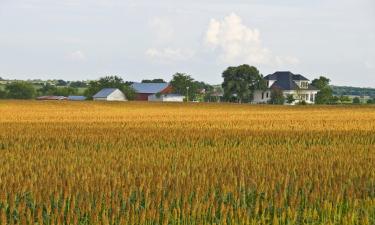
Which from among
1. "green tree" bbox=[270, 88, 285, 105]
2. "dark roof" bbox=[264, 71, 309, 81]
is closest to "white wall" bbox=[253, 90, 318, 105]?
"dark roof" bbox=[264, 71, 309, 81]

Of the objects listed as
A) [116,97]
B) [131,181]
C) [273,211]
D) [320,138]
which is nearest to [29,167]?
[131,181]

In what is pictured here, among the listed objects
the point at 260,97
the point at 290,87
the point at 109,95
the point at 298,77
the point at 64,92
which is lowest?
the point at 260,97

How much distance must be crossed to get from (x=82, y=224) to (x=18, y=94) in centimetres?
12576

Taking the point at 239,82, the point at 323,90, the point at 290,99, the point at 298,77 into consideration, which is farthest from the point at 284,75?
the point at 239,82

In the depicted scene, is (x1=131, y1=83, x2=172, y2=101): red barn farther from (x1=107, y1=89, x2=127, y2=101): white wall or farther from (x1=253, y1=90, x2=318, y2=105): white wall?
(x1=253, y1=90, x2=318, y2=105): white wall

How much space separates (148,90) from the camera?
131625 millimetres

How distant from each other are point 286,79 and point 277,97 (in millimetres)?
12772

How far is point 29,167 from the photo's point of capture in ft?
44.8

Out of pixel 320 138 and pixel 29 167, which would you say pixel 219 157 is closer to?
pixel 29 167

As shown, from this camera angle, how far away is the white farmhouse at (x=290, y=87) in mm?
110750

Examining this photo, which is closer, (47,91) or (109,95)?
(109,95)

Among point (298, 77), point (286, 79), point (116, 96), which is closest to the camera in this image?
point (286, 79)

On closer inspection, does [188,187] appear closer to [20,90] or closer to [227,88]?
[227,88]

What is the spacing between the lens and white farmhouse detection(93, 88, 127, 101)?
119963mm
